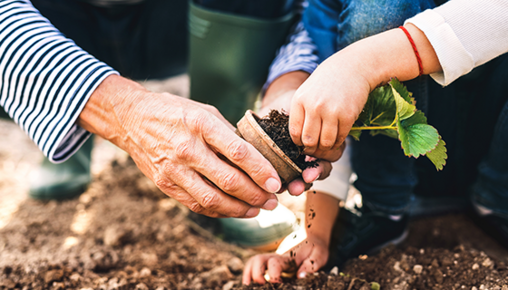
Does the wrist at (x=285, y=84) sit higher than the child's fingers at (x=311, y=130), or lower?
lower

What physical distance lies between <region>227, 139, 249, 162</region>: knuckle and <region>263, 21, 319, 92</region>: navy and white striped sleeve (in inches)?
23.9

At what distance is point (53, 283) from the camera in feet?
4.22

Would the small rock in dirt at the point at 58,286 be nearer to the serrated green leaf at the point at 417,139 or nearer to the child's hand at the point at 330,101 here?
the child's hand at the point at 330,101

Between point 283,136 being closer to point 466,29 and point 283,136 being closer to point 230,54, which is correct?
point 466,29

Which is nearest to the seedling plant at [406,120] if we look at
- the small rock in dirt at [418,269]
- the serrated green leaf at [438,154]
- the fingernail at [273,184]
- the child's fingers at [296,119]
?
the serrated green leaf at [438,154]

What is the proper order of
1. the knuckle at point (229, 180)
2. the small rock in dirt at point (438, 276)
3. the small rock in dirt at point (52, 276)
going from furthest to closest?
1. the small rock in dirt at point (52, 276)
2. the small rock in dirt at point (438, 276)
3. the knuckle at point (229, 180)

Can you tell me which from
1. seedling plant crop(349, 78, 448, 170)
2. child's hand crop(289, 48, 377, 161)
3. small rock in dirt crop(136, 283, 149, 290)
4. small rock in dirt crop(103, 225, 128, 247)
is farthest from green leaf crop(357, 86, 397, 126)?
small rock in dirt crop(103, 225, 128, 247)

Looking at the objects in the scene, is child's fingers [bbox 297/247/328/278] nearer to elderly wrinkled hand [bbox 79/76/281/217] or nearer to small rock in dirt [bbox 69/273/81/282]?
elderly wrinkled hand [bbox 79/76/281/217]

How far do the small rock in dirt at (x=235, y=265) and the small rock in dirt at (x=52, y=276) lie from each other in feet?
2.32

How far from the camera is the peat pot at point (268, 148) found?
1068 mm

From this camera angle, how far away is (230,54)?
2125mm

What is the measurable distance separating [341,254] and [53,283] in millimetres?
1173

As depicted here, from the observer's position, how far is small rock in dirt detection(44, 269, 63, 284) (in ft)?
4.24

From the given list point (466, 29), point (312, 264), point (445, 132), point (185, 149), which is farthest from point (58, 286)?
point (445, 132)
